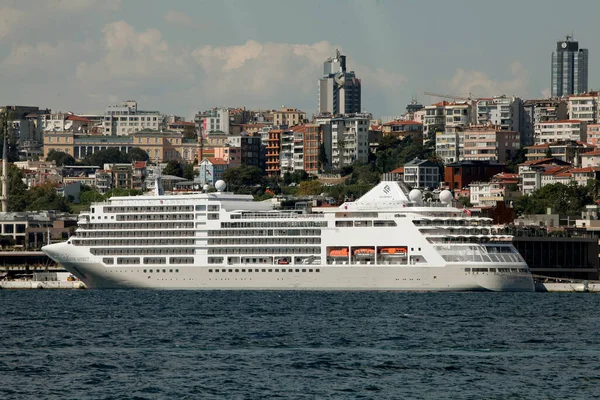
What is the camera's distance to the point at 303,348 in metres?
51.4

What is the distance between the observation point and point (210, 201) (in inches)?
3317

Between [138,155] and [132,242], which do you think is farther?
[138,155]

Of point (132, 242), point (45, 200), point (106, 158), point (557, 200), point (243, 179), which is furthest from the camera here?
point (106, 158)

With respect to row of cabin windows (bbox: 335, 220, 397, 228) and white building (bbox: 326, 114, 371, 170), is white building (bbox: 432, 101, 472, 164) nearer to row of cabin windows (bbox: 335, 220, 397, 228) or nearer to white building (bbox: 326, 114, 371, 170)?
white building (bbox: 326, 114, 371, 170)

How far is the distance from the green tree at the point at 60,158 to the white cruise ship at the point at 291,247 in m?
110

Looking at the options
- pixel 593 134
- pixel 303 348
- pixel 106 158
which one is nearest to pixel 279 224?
pixel 303 348

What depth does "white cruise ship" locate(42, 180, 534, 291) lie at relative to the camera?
78.6m

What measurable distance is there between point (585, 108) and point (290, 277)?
99499 millimetres

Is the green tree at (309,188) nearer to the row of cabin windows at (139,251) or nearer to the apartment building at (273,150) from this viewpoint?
the apartment building at (273,150)

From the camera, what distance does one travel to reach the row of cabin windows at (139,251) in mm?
83438

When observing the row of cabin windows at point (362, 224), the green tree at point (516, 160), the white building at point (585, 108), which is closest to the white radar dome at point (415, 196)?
the row of cabin windows at point (362, 224)

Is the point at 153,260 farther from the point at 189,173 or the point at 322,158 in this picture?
the point at 189,173

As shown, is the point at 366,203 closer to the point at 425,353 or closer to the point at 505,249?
the point at 505,249

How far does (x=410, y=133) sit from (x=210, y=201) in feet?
330
